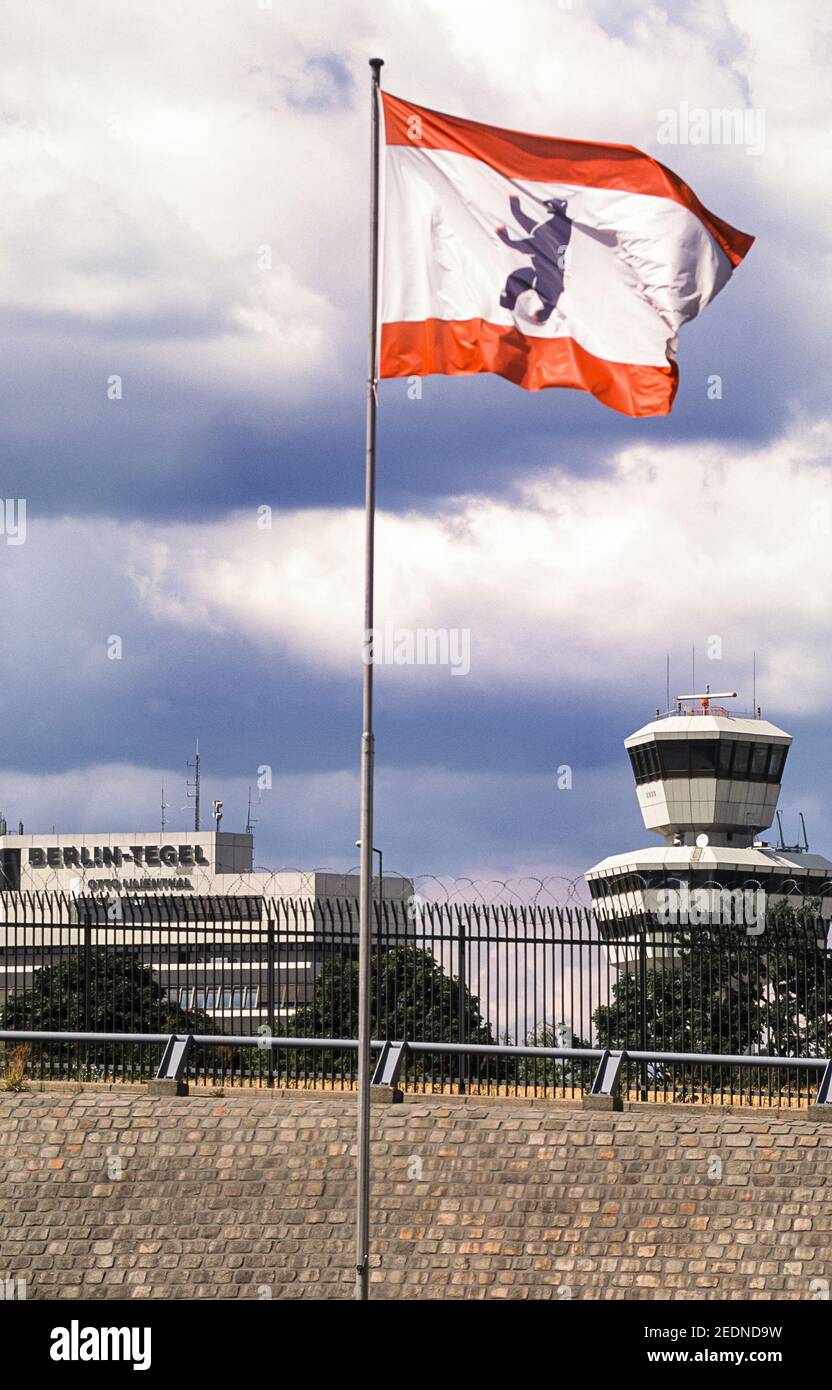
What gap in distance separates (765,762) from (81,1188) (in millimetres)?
80152

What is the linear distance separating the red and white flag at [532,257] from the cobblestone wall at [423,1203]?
7.87 m

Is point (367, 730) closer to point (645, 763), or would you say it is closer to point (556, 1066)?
point (556, 1066)

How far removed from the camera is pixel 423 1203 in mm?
18531

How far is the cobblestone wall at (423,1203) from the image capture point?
1805 centimetres

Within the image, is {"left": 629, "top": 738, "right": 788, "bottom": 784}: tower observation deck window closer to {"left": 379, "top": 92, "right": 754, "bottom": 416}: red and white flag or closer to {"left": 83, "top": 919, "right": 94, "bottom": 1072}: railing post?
{"left": 83, "top": 919, "right": 94, "bottom": 1072}: railing post

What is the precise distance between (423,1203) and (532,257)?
30.9 ft

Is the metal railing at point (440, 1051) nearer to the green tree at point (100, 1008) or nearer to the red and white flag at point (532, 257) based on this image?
the green tree at point (100, 1008)

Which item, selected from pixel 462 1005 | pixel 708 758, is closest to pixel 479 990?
pixel 462 1005

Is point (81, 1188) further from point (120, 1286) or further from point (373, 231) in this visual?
point (373, 231)

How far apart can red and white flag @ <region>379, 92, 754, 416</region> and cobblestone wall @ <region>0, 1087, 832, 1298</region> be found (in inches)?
310

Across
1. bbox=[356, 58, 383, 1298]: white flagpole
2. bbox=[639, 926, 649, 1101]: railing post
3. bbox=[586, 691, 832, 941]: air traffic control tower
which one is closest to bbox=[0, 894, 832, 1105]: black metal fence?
bbox=[639, 926, 649, 1101]: railing post

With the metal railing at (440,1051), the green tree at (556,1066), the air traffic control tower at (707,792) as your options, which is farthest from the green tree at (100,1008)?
the air traffic control tower at (707,792)
